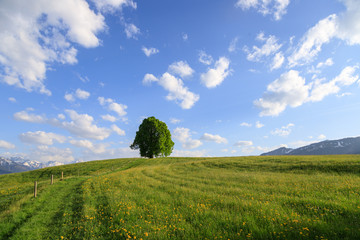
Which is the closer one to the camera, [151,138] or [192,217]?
[192,217]

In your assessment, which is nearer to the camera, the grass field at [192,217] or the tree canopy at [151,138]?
the grass field at [192,217]

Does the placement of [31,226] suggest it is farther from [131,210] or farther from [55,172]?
[55,172]

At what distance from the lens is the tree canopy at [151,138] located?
52.2 m

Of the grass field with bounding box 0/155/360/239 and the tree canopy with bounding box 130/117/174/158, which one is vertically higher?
the tree canopy with bounding box 130/117/174/158

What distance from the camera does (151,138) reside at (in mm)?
53125

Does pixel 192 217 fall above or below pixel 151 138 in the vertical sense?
below

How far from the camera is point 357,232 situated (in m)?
5.82

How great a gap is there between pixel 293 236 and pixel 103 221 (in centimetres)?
901

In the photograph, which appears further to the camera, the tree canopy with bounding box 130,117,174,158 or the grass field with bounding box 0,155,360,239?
the tree canopy with bounding box 130,117,174,158

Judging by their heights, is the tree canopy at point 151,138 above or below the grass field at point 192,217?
above

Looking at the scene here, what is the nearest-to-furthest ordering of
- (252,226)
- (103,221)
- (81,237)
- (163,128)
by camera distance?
(252,226), (81,237), (103,221), (163,128)

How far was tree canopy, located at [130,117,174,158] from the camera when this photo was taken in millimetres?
52188

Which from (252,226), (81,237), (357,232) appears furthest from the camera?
(81,237)

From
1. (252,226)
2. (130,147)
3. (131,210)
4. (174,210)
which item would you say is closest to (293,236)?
(252,226)
